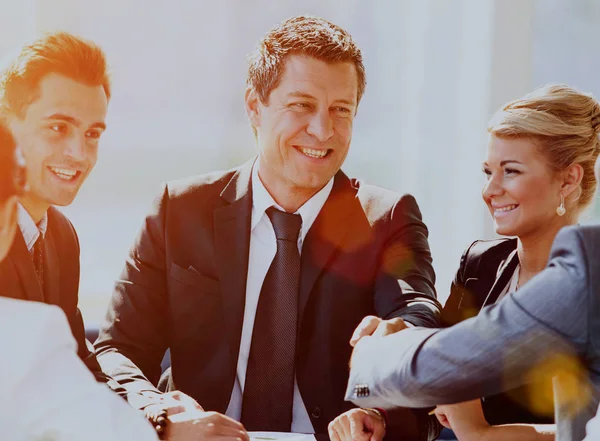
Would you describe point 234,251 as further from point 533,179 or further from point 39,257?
point 533,179

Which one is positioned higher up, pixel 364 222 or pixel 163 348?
pixel 364 222

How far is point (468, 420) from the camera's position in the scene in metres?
1.98

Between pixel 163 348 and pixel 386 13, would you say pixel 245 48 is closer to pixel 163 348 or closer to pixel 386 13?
pixel 386 13

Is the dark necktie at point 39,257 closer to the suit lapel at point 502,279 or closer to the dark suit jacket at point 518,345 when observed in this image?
the dark suit jacket at point 518,345

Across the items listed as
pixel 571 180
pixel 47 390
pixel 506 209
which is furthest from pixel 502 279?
pixel 47 390

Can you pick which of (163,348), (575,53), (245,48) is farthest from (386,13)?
(163,348)

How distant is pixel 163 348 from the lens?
7.45ft

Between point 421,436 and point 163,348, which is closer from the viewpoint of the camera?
point 421,436

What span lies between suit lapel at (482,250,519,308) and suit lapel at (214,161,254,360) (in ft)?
2.14

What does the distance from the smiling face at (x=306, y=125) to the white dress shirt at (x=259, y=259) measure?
38mm

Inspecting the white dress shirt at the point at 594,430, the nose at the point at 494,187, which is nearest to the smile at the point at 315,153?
the nose at the point at 494,187

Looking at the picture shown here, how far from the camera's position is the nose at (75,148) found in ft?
6.67

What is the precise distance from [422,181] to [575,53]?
3.67 feet

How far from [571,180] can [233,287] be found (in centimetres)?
94
